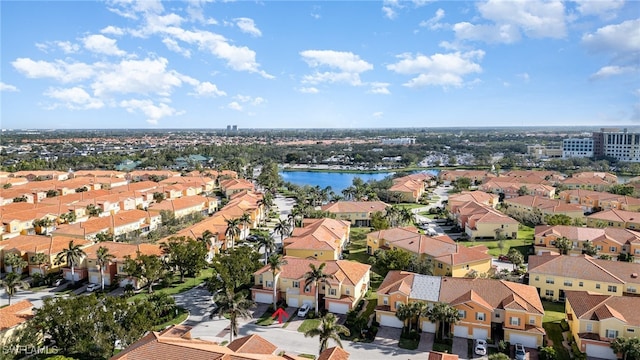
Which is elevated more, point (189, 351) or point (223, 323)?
point (189, 351)

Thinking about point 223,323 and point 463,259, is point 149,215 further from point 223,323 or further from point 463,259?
point 463,259

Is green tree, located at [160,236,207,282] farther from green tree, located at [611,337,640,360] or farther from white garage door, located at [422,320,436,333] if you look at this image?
green tree, located at [611,337,640,360]

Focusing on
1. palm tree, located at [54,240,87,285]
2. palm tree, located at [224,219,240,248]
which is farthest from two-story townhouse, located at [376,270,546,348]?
palm tree, located at [54,240,87,285]

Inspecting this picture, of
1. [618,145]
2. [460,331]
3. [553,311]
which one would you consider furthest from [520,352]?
[618,145]

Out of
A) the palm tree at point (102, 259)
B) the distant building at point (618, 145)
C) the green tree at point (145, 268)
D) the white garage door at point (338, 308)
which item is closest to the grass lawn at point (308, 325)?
the white garage door at point (338, 308)

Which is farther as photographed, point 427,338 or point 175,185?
point 175,185

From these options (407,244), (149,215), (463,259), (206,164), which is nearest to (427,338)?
(463,259)

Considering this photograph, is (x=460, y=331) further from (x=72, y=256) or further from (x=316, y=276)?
(x=72, y=256)
